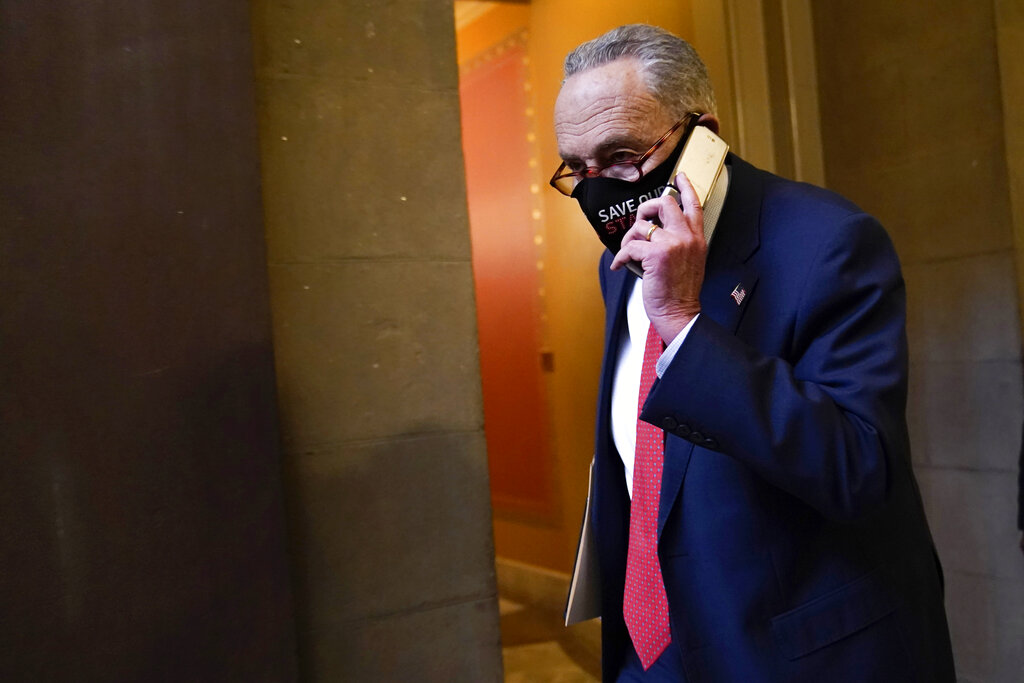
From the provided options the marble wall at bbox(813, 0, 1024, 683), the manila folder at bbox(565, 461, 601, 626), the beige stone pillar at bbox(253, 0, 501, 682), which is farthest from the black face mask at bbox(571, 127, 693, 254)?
the marble wall at bbox(813, 0, 1024, 683)

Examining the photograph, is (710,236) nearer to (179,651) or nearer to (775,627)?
(775,627)

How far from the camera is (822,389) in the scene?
1.20 m

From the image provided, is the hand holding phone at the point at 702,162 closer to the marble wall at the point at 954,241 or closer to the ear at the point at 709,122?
the ear at the point at 709,122

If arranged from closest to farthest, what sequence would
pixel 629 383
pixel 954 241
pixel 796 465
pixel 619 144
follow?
pixel 796 465
pixel 619 144
pixel 629 383
pixel 954 241

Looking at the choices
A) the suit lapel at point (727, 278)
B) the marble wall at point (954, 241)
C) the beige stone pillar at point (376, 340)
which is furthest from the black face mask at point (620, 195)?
the marble wall at point (954, 241)

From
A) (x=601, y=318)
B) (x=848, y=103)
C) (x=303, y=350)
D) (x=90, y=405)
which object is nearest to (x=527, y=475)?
(x=601, y=318)

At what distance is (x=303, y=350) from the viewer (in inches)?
89.2

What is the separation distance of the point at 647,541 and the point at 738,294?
45cm

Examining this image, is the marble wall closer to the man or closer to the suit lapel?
the man

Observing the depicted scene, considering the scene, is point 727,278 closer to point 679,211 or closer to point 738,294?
point 738,294

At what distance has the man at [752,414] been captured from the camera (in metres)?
1.17

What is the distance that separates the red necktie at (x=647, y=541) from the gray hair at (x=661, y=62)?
0.40m

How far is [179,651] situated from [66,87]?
4.09ft

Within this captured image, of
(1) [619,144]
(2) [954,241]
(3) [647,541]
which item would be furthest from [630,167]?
(2) [954,241]
